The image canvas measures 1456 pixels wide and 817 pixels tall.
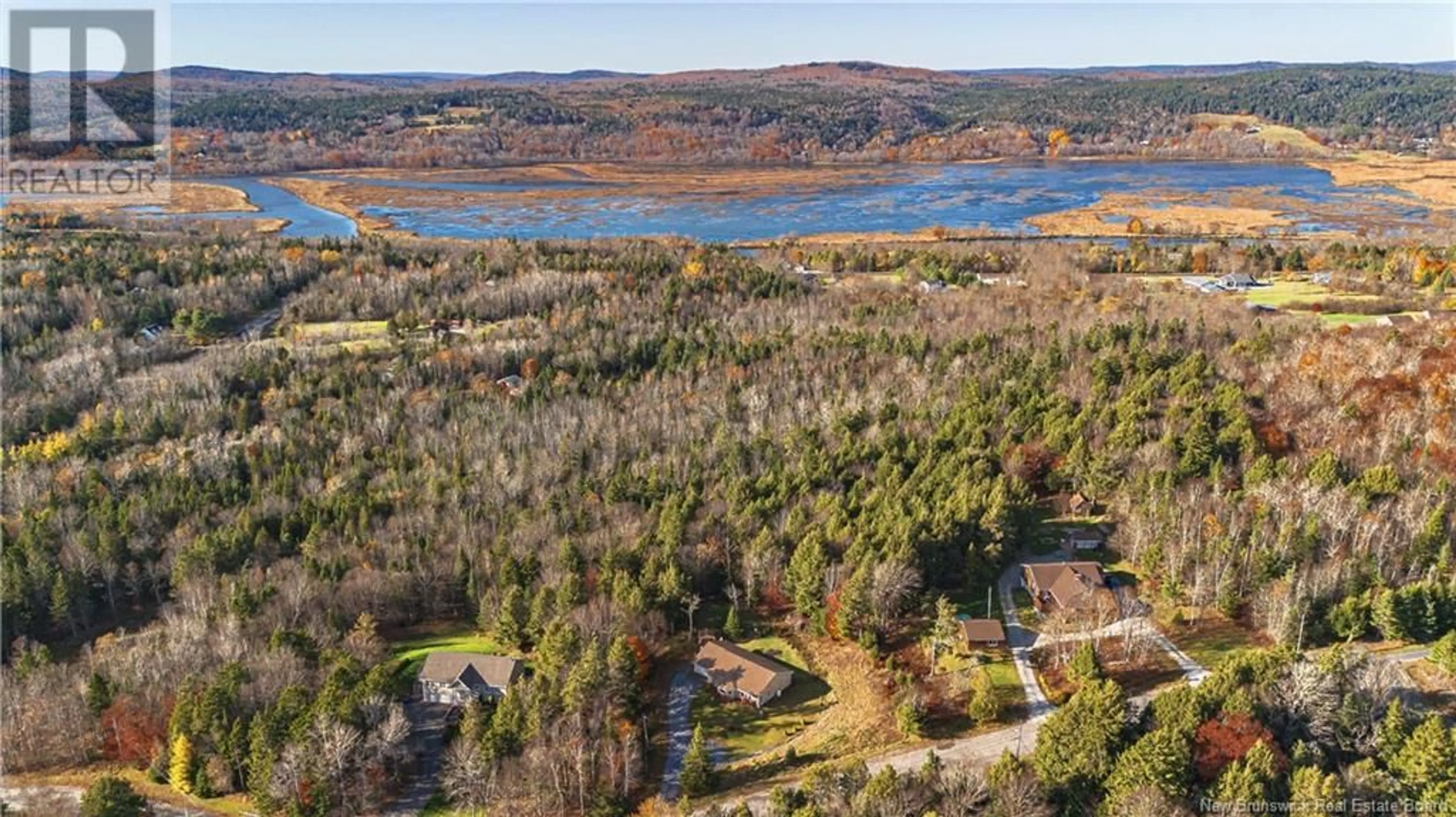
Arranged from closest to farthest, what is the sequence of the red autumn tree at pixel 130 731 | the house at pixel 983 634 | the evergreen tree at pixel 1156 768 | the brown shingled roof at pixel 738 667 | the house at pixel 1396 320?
the evergreen tree at pixel 1156 768
the red autumn tree at pixel 130 731
the brown shingled roof at pixel 738 667
the house at pixel 983 634
the house at pixel 1396 320

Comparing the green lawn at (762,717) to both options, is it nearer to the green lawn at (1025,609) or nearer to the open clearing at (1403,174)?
the green lawn at (1025,609)

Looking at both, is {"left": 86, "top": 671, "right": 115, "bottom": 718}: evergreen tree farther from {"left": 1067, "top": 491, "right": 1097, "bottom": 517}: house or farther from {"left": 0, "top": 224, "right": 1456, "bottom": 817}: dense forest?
{"left": 1067, "top": 491, "right": 1097, "bottom": 517}: house

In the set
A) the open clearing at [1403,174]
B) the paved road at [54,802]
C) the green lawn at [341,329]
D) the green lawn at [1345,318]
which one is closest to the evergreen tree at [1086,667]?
the paved road at [54,802]

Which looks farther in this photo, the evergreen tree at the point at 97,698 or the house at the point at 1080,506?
the house at the point at 1080,506

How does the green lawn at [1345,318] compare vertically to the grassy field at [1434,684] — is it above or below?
above

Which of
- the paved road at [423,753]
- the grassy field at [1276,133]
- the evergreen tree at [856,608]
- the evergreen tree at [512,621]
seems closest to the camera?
the paved road at [423,753]

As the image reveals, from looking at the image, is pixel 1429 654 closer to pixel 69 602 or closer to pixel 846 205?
pixel 69 602

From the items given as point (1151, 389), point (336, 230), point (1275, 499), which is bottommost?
point (1275, 499)

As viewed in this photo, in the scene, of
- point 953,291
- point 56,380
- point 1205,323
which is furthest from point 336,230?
point 1205,323

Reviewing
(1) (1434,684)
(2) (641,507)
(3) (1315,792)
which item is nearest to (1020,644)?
(3) (1315,792)
